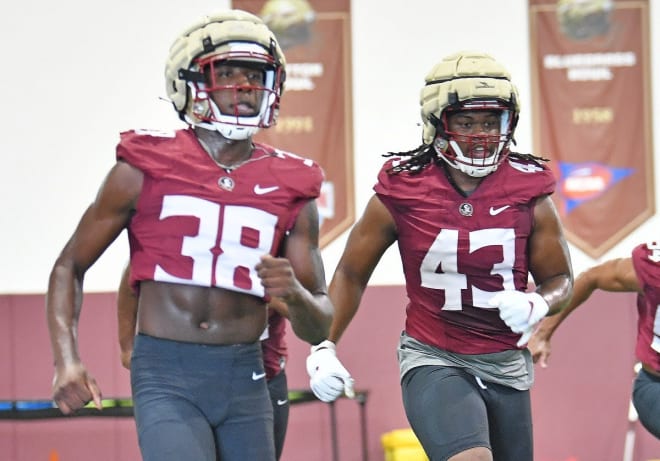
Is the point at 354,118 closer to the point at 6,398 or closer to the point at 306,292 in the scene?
the point at 6,398

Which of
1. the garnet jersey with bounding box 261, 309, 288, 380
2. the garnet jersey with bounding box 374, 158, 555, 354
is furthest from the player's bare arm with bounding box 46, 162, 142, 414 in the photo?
the garnet jersey with bounding box 261, 309, 288, 380

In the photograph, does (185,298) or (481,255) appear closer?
(185,298)

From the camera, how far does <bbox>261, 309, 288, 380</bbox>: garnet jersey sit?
15.2 feet

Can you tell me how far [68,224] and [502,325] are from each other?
12.0 ft

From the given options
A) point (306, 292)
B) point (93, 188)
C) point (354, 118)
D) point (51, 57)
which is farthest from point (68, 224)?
point (306, 292)

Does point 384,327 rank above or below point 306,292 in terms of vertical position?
below

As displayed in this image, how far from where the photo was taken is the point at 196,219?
3.15m

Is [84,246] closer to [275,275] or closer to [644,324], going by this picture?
[275,275]

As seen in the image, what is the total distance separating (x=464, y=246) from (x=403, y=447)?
2953 millimetres

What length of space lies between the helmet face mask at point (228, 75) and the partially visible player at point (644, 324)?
189cm

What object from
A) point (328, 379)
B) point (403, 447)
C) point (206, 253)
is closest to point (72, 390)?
point (206, 253)

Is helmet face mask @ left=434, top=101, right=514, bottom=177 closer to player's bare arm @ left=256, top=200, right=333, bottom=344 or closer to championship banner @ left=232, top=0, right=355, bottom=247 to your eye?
player's bare arm @ left=256, top=200, right=333, bottom=344

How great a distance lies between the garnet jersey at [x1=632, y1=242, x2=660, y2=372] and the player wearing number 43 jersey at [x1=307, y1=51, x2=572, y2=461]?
81cm

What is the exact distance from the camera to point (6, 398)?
22.0 feet
